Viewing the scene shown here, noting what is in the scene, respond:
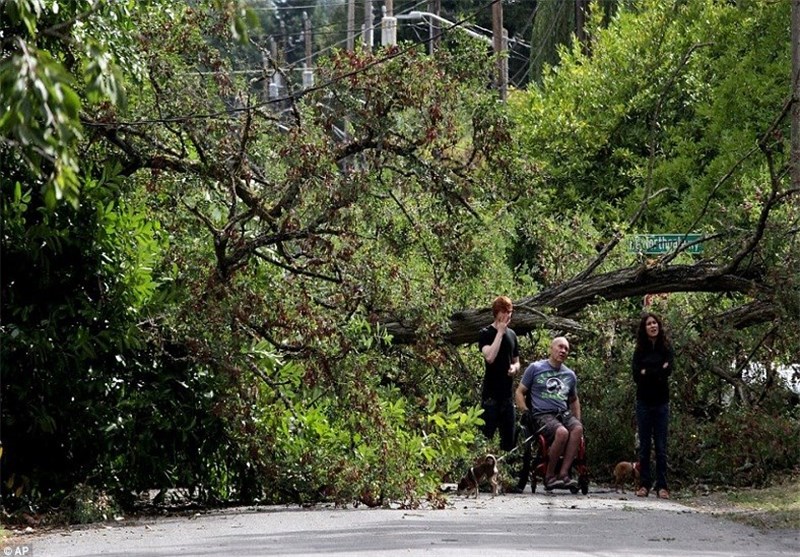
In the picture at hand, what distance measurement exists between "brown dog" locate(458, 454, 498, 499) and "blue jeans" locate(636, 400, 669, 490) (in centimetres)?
148

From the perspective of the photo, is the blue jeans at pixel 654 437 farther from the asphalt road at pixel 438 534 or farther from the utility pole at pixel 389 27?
the utility pole at pixel 389 27

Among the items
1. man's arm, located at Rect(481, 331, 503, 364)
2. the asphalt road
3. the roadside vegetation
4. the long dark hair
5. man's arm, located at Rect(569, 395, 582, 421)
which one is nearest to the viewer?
the asphalt road

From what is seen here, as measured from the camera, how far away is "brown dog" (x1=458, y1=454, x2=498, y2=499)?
14.6 metres

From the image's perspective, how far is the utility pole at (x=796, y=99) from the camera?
56.2 feet

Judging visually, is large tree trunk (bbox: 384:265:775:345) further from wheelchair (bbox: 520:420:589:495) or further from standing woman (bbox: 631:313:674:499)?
standing woman (bbox: 631:313:674:499)

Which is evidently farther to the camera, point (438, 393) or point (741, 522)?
point (438, 393)

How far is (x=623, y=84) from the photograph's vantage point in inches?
1150

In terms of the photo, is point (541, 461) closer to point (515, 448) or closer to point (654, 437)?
point (515, 448)

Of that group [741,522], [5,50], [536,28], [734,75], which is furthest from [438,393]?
[536,28]

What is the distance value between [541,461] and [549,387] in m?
0.74

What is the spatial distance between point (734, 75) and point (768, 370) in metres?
12.0

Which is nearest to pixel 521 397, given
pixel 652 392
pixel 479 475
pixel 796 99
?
pixel 479 475

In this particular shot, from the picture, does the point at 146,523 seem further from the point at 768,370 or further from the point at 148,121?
the point at 768,370

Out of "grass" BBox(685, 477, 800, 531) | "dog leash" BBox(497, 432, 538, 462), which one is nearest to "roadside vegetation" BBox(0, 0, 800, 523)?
"dog leash" BBox(497, 432, 538, 462)
